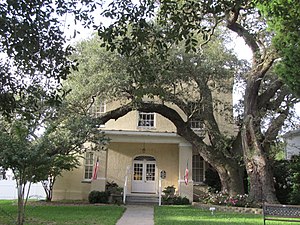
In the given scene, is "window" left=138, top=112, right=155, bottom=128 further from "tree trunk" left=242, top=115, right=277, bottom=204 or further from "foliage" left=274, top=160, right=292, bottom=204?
"foliage" left=274, top=160, right=292, bottom=204

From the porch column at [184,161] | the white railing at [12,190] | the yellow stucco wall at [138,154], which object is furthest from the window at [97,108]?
the white railing at [12,190]

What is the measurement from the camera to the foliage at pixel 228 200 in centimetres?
1824

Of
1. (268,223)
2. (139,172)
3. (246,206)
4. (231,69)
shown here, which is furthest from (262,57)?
(139,172)

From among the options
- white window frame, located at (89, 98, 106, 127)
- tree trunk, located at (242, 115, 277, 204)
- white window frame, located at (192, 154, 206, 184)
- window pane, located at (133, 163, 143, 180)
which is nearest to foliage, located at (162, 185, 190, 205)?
window pane, located at (133, 163, 143, 180)

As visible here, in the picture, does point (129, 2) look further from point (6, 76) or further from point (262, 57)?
point (262, 57)

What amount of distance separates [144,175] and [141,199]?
8.41ft

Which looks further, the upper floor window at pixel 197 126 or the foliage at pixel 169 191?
the upper floor window at pixel 197 126

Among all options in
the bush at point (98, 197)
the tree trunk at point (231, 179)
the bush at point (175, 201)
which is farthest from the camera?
the bush at point (175, 201)

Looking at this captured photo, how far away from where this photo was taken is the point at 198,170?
25719 millimetres

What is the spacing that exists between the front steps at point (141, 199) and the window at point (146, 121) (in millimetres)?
4716

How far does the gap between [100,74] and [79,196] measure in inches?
399

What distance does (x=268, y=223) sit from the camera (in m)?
13.0

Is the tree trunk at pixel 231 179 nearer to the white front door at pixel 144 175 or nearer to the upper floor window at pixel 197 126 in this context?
the upper floor window at pixel 197 126

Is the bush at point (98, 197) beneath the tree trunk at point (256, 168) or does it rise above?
A: beneath
